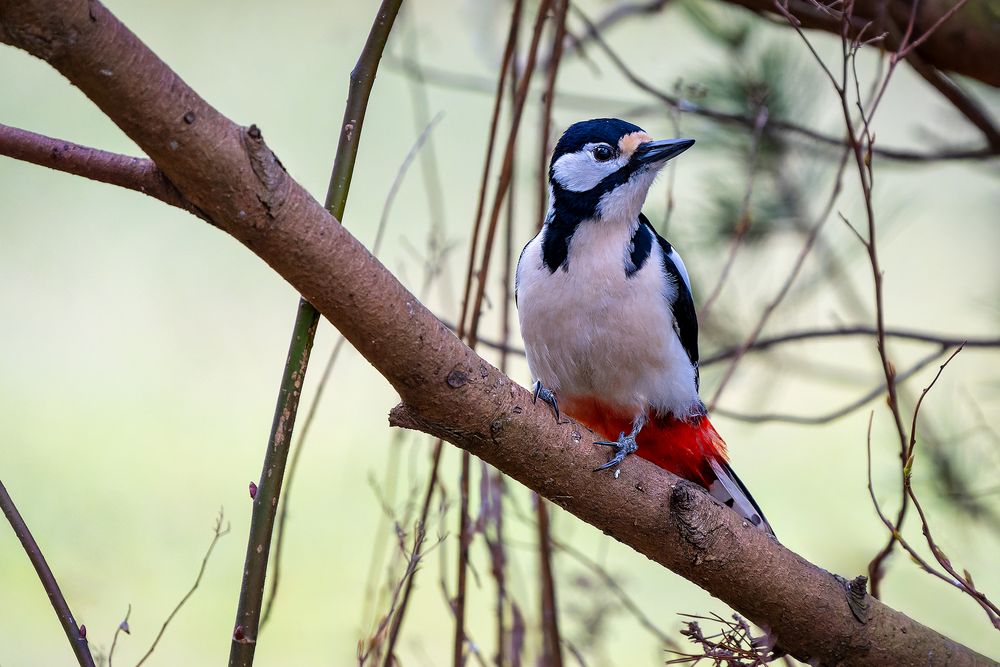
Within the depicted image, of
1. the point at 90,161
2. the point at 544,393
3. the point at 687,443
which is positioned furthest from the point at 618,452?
the point at 90,161

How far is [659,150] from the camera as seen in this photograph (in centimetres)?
209

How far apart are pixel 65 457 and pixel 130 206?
135cm

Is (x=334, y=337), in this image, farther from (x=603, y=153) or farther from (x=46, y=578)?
(x=46, y=578)

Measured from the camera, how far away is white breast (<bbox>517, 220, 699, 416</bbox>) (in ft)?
6.70

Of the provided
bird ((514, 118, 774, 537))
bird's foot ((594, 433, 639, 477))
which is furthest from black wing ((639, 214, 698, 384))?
bird's foot ((594, 433, 639, 477))

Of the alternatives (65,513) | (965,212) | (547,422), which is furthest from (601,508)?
(965,212)

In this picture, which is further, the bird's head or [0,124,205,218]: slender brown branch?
the bird's head

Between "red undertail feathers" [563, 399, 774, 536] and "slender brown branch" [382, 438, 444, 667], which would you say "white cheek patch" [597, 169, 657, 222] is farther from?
"slender brown branch" [382, 438, 444, 667]

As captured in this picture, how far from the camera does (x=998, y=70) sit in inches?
88.7

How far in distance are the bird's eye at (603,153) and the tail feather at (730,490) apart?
694 mm

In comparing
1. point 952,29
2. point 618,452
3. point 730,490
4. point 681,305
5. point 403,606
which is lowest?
point 403,606

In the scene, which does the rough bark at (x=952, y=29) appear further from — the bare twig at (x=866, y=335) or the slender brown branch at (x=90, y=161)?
the slender brown branch at (x=90, y=161)

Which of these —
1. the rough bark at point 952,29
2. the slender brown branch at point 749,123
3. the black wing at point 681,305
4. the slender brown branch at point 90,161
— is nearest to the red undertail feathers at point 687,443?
the black wing at point 681,305

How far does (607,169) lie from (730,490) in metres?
0.74
